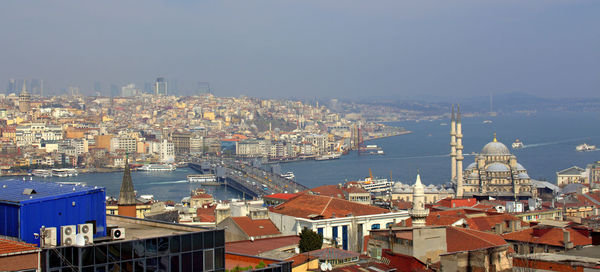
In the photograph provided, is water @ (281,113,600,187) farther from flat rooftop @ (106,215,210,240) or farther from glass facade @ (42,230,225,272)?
glass facade @ (42,230,225,272)

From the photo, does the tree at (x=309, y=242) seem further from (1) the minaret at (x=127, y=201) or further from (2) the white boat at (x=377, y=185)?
(2) the white boat at (x=377, y=185)

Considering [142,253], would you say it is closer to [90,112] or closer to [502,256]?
[502,256]

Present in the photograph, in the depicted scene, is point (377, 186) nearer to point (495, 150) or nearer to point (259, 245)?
point (495, 150)

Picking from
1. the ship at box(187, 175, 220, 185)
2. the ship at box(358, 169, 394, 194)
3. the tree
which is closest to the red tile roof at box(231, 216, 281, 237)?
the tree

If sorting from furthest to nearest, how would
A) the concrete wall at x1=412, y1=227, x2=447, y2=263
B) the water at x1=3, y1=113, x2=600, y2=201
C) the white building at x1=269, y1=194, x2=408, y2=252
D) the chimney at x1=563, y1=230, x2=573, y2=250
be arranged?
the water at x1=3, y1=113, x2=600, y2=201, the white building at x1=269, y1=194, x2=408, y2=252, the chimney at x1=563, y1=230, x2=573, y2=250, the concrete wall at x1=412, y1=227, x2=447, y2=263

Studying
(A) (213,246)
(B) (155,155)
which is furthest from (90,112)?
(A) (213,246)

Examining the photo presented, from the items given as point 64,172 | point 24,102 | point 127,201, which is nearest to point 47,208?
point 127,201

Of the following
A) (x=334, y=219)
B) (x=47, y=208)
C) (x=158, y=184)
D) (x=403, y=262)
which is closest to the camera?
(x=47, y=208)
